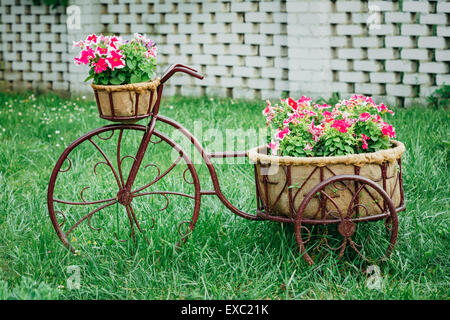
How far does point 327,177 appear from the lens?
2.89 m

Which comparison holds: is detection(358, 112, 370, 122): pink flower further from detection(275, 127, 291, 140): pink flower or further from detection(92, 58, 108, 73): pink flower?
detection(92, 58, 108, 73): pink flower

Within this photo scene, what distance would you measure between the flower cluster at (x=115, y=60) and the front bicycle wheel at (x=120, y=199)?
0.90 ft

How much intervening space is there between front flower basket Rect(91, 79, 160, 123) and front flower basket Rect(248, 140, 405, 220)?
623 millimetres

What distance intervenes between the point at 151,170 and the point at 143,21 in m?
3.58

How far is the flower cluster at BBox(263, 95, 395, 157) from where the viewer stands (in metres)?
2.96

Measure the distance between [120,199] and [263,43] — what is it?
4.20 meters

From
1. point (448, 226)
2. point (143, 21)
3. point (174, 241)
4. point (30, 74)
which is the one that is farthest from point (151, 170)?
point (30, 74)

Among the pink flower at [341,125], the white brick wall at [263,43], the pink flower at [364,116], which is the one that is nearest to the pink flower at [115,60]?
the pink flower at [341,125]

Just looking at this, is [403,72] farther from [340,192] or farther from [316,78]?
[340,192]

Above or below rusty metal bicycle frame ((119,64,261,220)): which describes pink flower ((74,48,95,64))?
above

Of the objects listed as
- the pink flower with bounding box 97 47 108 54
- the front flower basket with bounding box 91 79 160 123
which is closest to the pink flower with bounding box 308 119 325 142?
the front flower basket with bounding box 91 79 160 123

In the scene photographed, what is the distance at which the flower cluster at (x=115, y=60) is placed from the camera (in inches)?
116

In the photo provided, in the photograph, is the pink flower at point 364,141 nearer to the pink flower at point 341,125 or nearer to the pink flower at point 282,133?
the pink flower at point 341,125

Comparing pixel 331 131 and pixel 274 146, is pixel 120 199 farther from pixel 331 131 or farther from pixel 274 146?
pixel 331 131
